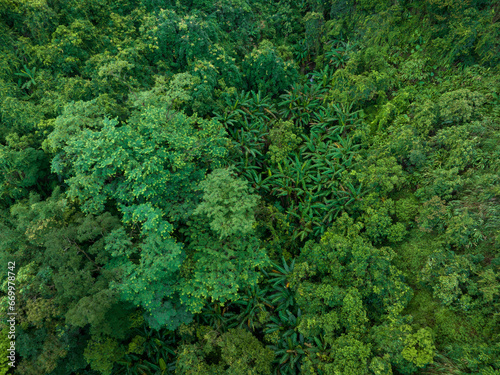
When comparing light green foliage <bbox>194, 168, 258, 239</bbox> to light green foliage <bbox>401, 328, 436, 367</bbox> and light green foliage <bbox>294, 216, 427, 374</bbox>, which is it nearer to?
light green foliage <bbox>294, 216, 427, 374</bbox>

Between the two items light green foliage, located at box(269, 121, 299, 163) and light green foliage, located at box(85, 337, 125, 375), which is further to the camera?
light green foliage, located at box(269, 121, 299, 163)

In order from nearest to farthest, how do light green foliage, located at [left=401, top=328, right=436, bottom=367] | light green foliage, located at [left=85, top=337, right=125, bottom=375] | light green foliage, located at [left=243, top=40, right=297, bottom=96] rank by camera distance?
light green foliage, located at [left=401, top=328, right=436, bottom=367], light green foliage, located at [left=85, top=337, right=125, bottom=375], light green foliage, located at [left=243, top=40, right=297, bottom=96]

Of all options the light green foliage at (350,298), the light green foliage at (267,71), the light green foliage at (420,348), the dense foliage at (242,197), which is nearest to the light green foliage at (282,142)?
the dense foliage at (242,197)

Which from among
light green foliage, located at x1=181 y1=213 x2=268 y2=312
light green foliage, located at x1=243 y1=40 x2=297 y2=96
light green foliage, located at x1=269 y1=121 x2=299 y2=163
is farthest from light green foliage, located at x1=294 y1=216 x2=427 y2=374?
light green foliage, located at x1=243 y1=40 x2=297 y2=96

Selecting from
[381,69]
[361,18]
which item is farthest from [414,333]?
[361,18]

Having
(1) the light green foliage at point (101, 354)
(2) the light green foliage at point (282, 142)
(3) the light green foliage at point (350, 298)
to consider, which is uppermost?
(2) the light green foliage at point (282, 142)

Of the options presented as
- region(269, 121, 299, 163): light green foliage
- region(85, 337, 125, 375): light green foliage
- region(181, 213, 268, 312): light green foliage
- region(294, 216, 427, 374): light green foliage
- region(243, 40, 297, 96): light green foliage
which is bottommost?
region(85, 337, 125, 375): light green foliage

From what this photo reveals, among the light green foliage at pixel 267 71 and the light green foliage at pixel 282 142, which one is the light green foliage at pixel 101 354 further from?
the light green foliage at pixel 267 71

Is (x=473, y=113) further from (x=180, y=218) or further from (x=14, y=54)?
(x=14, y=54)

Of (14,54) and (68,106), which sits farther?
(14,54)
